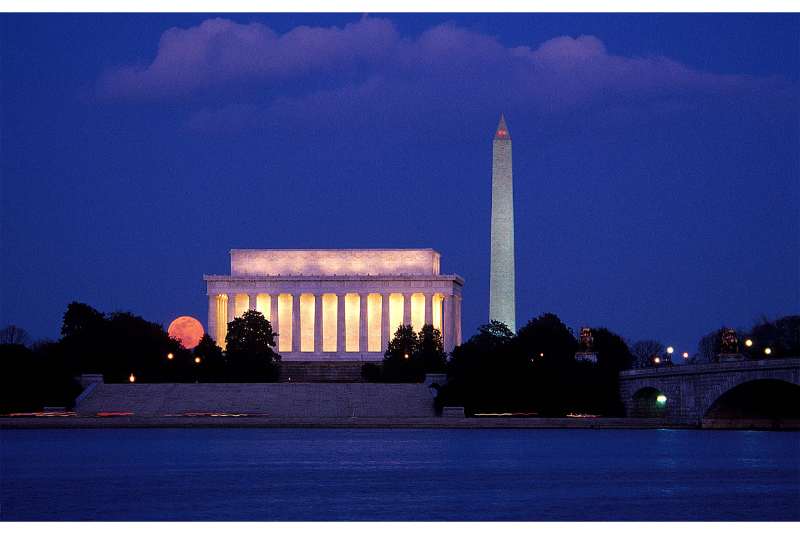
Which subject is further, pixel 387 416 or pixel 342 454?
pixel 387 416

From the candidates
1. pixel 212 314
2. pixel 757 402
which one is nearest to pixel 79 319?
pixel 212 314

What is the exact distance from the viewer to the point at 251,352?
143 meters

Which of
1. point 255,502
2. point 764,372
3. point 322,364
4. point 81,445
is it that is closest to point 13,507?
point 255,502

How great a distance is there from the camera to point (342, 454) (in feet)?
227

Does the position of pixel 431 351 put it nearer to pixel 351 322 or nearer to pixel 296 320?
pixel 351 322

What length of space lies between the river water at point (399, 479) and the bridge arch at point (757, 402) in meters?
8.73

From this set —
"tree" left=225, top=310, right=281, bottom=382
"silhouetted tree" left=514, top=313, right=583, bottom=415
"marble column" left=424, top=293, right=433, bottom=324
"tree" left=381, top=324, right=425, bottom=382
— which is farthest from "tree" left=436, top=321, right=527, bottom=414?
"marble column" left=424, top=293, right=433, bottom=324

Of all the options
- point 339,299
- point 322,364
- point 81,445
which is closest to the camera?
point 81,445

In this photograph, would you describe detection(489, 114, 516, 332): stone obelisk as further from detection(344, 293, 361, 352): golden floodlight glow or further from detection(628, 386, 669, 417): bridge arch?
detection(628, 386, 669, 417): bridge arch

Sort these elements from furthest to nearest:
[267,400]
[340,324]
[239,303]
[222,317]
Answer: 1. [222,317]
2. [239,303]
3. [340,324]
4. [267,400]

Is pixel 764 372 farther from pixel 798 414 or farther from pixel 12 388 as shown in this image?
pixel 12 388

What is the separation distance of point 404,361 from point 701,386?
4270 cm

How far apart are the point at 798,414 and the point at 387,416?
88.3ft

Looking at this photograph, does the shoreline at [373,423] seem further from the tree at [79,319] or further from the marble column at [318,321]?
the marble column at [318,321]
